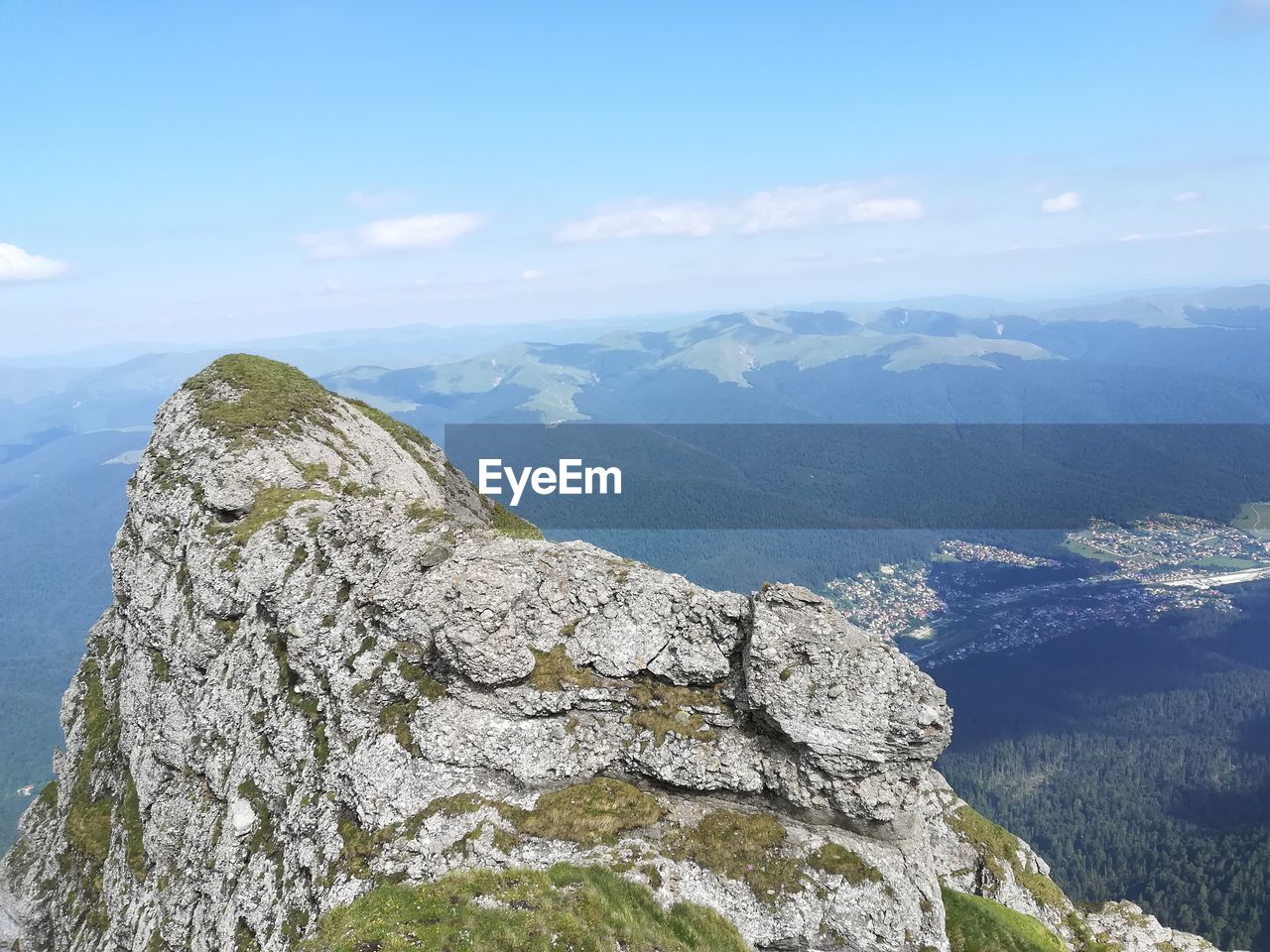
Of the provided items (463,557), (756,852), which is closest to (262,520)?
(463,557)

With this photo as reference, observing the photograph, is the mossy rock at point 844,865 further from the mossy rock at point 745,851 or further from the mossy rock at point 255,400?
the mossy rock at point 255,400

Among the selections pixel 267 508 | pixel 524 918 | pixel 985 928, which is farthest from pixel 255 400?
pixel 985 928

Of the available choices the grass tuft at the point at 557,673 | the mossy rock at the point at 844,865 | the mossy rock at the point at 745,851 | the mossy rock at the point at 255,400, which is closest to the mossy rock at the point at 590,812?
the mossy rock at the point at 745,851

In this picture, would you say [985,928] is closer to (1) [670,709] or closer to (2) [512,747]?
(1) [670,709]

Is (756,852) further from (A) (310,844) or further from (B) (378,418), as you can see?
(B) (378,418)

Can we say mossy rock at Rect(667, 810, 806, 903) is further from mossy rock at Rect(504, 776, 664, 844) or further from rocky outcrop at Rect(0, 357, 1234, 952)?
mossy rock at Rect(504, 776, 664, 844)

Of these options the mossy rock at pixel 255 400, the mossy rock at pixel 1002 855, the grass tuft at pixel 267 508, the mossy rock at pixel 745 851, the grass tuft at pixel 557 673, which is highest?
the mossy rock at pixel 255 400
